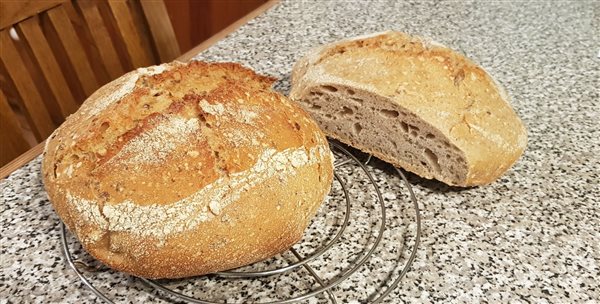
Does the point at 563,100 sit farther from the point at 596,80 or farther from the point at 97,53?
the point at 97,53

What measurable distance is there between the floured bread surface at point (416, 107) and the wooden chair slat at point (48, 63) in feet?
2.21

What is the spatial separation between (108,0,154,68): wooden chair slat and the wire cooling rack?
0.69 metres

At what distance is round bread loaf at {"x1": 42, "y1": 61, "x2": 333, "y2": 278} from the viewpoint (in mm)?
666

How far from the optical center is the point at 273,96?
0.83 m

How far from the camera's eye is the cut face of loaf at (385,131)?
0.89 metres

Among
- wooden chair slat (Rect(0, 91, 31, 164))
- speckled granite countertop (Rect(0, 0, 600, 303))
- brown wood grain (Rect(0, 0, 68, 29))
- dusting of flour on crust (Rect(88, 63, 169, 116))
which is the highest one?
brown wood grain (Rect(0, 0, 68, 29))

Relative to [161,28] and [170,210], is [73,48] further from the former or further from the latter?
[170,210]

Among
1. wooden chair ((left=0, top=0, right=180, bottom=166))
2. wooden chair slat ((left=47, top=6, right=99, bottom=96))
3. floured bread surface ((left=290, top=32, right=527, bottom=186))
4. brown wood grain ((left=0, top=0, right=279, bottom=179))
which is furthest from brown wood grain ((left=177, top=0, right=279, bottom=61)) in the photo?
floured bread surface ((left=290, top=32, right=527, bottom=186))

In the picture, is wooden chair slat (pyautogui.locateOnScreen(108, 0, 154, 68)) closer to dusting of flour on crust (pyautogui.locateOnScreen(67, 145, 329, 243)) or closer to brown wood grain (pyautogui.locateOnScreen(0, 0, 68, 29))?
brown wood grain (pyautogui.locateOnScreen(0, 0, 68, 29))

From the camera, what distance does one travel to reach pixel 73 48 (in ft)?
4.18

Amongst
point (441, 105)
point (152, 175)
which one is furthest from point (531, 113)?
point (152, 175)

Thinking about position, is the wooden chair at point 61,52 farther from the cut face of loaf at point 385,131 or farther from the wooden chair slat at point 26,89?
the cut face of loaf at point 385,131

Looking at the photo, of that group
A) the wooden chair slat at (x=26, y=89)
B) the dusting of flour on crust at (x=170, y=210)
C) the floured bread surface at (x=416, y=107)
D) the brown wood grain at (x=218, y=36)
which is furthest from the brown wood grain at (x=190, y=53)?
the floured bread surface at (x=416, y=107)

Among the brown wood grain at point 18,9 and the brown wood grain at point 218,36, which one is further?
the brown wood grain at point 218,36
